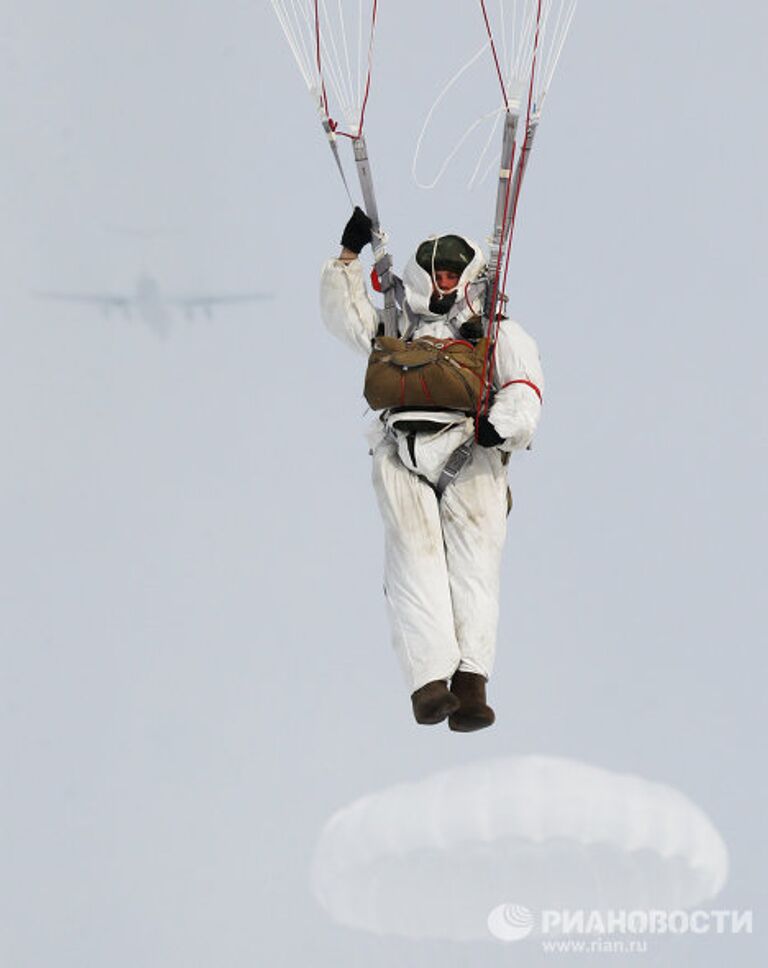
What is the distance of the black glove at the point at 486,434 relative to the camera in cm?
1382

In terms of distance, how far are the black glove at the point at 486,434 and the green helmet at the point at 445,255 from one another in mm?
950

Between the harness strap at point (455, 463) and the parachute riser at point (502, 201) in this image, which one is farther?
the harness strap at point (455, 463)

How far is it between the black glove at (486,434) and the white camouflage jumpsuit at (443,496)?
0.05 metres

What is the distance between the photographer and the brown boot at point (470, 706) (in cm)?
1362

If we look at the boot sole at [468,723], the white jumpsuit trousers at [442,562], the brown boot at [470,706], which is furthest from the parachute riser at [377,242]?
the boot sole at [468,723]

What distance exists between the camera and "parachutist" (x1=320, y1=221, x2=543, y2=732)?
1379 centimetres

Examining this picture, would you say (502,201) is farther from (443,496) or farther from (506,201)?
(443,496)

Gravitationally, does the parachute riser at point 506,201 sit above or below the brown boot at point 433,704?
above

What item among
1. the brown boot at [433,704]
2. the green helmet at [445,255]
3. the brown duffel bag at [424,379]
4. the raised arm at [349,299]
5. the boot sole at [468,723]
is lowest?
the boot sole at [468,723]

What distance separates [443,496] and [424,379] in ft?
2.66

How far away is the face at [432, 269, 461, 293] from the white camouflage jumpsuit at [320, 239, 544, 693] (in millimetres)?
38

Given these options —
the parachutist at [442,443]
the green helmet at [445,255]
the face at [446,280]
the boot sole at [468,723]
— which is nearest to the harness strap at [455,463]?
the parachutist at [442,443]

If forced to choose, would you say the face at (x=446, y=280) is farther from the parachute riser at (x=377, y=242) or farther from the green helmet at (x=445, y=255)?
the parachute riser at (x=377, y=242)

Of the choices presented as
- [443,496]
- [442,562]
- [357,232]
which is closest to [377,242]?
[357,232]
